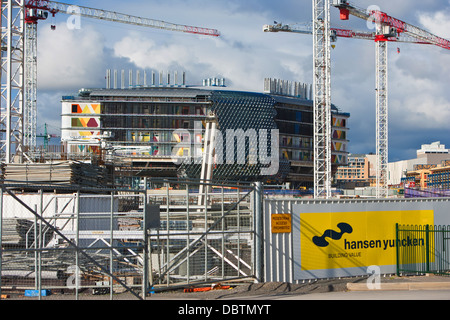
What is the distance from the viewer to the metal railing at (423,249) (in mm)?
21344

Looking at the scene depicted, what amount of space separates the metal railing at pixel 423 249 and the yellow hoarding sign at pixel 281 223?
4.28m

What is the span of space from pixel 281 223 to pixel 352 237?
2810 millimetres

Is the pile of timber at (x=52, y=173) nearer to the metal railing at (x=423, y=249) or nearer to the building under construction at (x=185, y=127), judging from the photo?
the metal railing at (x=423, y=249)

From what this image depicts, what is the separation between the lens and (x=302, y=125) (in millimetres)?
134375

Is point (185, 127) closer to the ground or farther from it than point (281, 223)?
farther from it

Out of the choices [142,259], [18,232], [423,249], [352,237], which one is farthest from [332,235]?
[18,232]

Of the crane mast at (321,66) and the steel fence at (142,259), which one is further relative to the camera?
the crane mast at (321,66)

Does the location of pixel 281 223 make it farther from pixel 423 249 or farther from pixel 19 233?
pixel 19 233

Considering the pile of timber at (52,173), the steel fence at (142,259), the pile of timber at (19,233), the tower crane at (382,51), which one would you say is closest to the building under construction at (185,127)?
the tower crane at (382,51)

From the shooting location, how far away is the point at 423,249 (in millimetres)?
21672
